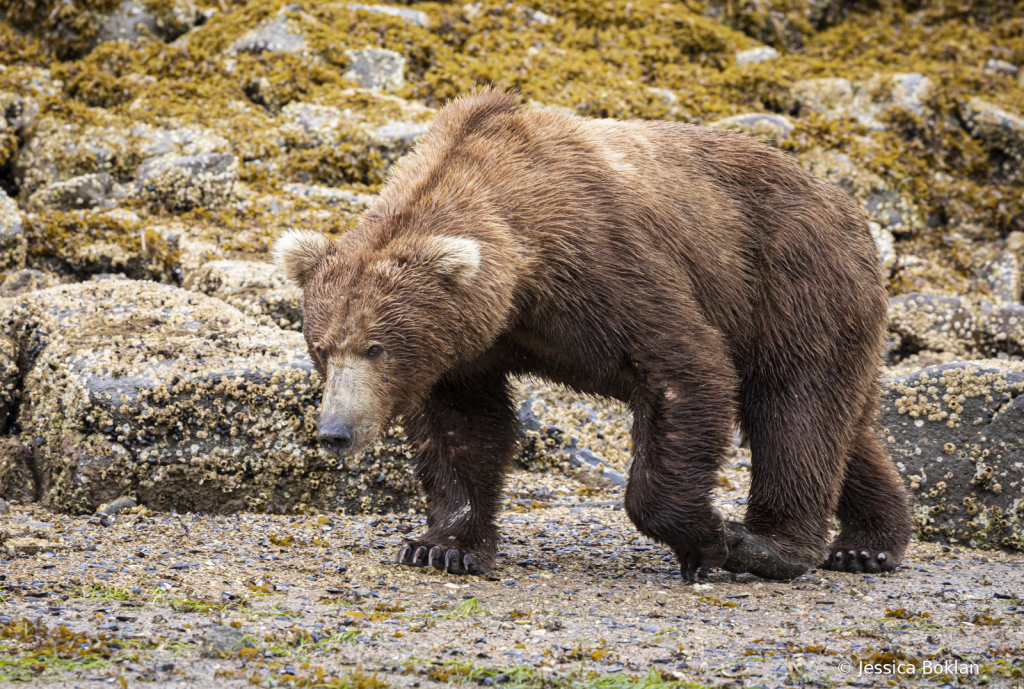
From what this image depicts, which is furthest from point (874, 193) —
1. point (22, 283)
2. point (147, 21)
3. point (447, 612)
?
point (22, 283)

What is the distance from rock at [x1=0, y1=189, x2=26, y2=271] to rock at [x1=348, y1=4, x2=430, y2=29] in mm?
4878

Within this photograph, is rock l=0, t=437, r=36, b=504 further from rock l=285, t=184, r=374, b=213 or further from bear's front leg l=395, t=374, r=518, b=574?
rock l=285, t=184, r=374, b=213

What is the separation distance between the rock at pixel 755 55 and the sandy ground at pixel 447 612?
763cm

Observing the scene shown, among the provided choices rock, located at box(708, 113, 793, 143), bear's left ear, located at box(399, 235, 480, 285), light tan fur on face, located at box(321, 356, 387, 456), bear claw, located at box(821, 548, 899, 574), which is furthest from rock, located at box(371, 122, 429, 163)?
bear claw, located at box(821, 548, 899, 574)

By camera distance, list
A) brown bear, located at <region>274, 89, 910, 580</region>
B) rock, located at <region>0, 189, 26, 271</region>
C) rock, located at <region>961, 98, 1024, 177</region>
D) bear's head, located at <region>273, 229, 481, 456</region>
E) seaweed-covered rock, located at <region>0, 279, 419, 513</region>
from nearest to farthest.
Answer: bear's head, located at <region>273, 229, 481, 456</region>
brown bear, located at <region>274, 89, 910, 580</region>
seaweed-covered rock, located at <region>0, 279, 419, 513</region>
rock, located at <region>0, 189, 26, 271</region>
rock, located at <region>961, 98, 1024, 177</region>

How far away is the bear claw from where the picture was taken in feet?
21.8

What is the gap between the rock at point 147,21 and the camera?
11.7 metres

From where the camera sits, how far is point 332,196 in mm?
9992

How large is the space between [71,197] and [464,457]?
5.69 m

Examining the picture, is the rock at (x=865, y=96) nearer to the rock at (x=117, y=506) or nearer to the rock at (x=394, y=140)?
the rock at (x=394, y=140)

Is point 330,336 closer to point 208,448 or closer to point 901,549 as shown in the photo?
point 208,448

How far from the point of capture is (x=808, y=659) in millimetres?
4398

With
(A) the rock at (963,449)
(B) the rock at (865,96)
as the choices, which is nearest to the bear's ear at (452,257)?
(A) the rock at (963,449)

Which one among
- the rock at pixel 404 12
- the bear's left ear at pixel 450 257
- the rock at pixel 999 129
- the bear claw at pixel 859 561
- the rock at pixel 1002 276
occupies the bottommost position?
the bear claw at pixel 859 561
